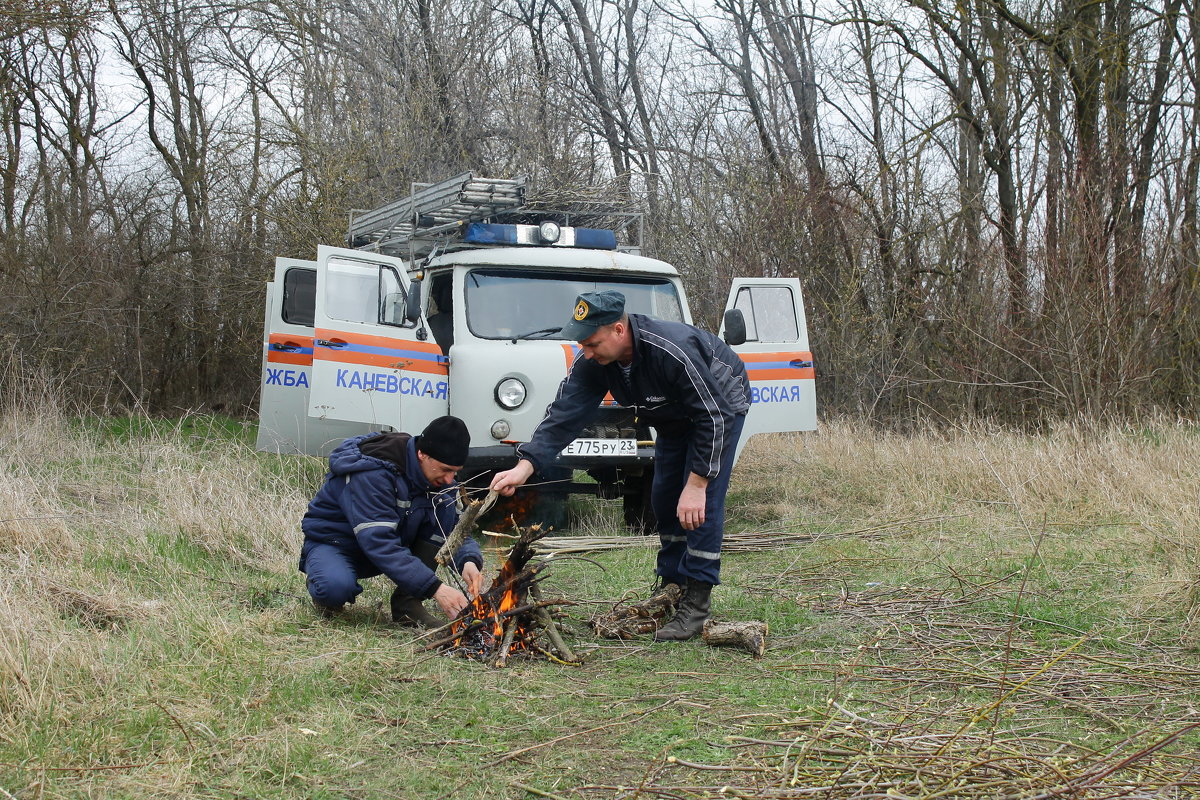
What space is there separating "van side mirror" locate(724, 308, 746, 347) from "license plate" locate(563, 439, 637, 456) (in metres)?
1.20

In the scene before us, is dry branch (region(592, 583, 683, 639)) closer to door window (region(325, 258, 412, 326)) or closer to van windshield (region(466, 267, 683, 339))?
van windshield (region(466, 267, 683, 339))

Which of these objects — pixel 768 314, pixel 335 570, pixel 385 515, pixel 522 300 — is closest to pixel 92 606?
pixel 335 570

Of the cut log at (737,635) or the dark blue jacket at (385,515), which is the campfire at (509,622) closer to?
the dark blue jacket at (385,515)

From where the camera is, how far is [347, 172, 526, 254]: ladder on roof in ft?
A: 26.2

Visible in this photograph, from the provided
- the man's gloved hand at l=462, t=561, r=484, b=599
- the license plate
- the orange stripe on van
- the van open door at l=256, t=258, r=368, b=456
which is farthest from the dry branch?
the orange stripe on van

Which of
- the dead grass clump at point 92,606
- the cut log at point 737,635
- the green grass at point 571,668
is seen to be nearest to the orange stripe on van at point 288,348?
the green grass at point 571,668

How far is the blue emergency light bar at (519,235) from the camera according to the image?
8.02 meters

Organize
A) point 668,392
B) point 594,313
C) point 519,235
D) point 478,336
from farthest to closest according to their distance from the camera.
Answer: point 519,235 → point 478,336 → point 668,392 → point 594,313

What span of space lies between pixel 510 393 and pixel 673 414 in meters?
2.64

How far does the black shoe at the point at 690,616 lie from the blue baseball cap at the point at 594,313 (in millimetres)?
1241

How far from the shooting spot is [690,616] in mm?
→ 4715

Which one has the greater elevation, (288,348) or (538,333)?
(538,333)

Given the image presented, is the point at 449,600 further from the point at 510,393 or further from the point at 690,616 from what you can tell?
the point at 510,393

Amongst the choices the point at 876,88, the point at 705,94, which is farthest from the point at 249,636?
the point at 705,94
